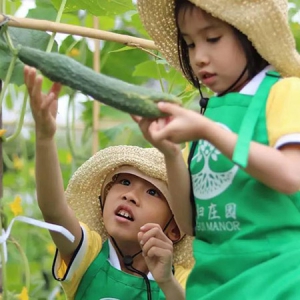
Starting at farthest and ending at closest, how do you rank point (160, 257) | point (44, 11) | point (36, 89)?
1. point (44, 11)
2. point (160, 257)
3. point (36, 89)

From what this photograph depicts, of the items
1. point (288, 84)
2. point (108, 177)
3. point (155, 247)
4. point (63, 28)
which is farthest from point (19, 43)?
point (288, 84)

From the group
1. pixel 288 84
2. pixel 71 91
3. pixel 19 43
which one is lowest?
pixel 71 91

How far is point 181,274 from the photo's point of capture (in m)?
1.40

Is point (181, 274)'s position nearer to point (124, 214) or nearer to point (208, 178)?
point (124, 214)

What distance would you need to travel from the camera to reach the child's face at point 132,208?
1363 mm

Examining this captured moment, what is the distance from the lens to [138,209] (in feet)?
4.50

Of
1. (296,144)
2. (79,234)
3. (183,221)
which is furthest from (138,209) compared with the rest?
(296,144)

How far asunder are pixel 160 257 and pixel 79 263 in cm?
16

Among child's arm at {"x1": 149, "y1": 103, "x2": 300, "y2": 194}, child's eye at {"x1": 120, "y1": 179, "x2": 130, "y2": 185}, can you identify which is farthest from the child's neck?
child's arm at {"x1": 149, "y1": 103, "x2": 300, "y2": 194}

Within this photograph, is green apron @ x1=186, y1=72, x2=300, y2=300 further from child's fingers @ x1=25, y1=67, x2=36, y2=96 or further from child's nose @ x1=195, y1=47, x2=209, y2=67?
child's fingers @ x1=25, y1=67, x2=36, y2=96

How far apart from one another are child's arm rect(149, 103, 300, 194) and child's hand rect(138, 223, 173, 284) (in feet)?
1.15

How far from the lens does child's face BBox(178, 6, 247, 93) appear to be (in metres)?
1.02

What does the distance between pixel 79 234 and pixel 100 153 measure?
6.8 inches

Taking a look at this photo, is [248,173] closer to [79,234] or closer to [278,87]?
[278,87]
